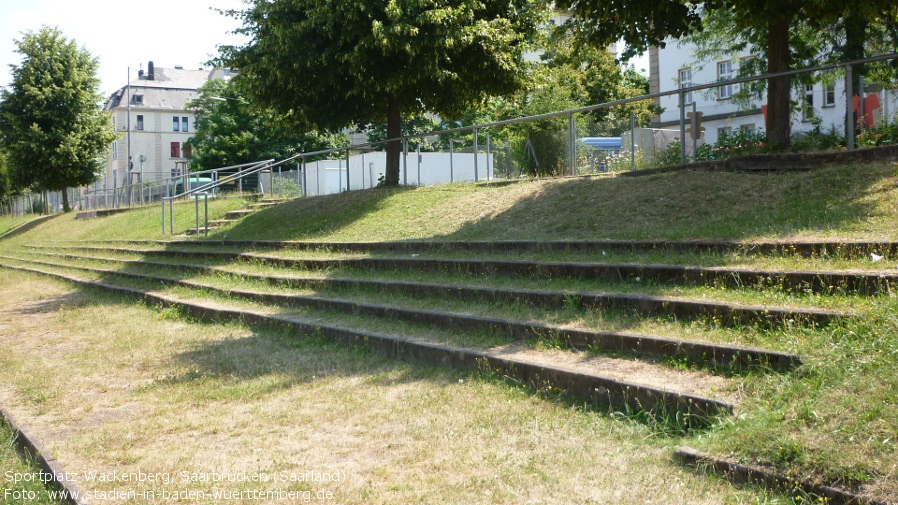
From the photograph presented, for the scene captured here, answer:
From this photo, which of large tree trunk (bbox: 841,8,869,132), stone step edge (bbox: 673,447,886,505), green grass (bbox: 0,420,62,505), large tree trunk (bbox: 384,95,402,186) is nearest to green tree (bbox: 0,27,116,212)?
large tree trunk (bbox: 384,95,402,186)

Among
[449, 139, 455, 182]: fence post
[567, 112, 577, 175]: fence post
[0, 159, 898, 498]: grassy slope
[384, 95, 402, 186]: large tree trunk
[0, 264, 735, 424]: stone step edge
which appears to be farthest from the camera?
[384, 95, 402, 186]: large tree trunk

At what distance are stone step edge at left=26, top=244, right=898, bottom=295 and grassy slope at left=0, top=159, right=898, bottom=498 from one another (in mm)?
542

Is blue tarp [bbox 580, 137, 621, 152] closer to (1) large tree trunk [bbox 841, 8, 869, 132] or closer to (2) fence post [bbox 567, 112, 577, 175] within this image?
(2) fence post [bbox 567, 112, 577, 175]

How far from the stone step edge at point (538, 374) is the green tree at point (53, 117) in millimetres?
35112

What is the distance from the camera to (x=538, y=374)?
6.66 metres

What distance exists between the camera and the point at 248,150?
56.1m

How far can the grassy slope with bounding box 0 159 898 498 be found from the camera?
4477 mm

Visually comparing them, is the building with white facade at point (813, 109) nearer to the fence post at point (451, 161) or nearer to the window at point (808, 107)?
the window at point (808, 107)

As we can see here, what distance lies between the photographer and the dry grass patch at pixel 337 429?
15.9 ft

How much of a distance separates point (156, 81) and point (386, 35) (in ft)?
290

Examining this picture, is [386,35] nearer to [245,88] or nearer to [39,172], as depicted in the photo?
[245,88]

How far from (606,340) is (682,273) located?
146 centimetres

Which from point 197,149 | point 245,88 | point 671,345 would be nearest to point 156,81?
point 197,149

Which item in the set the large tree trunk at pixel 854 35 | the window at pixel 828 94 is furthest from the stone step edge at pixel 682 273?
the large tree trunk at pixel 854 35
